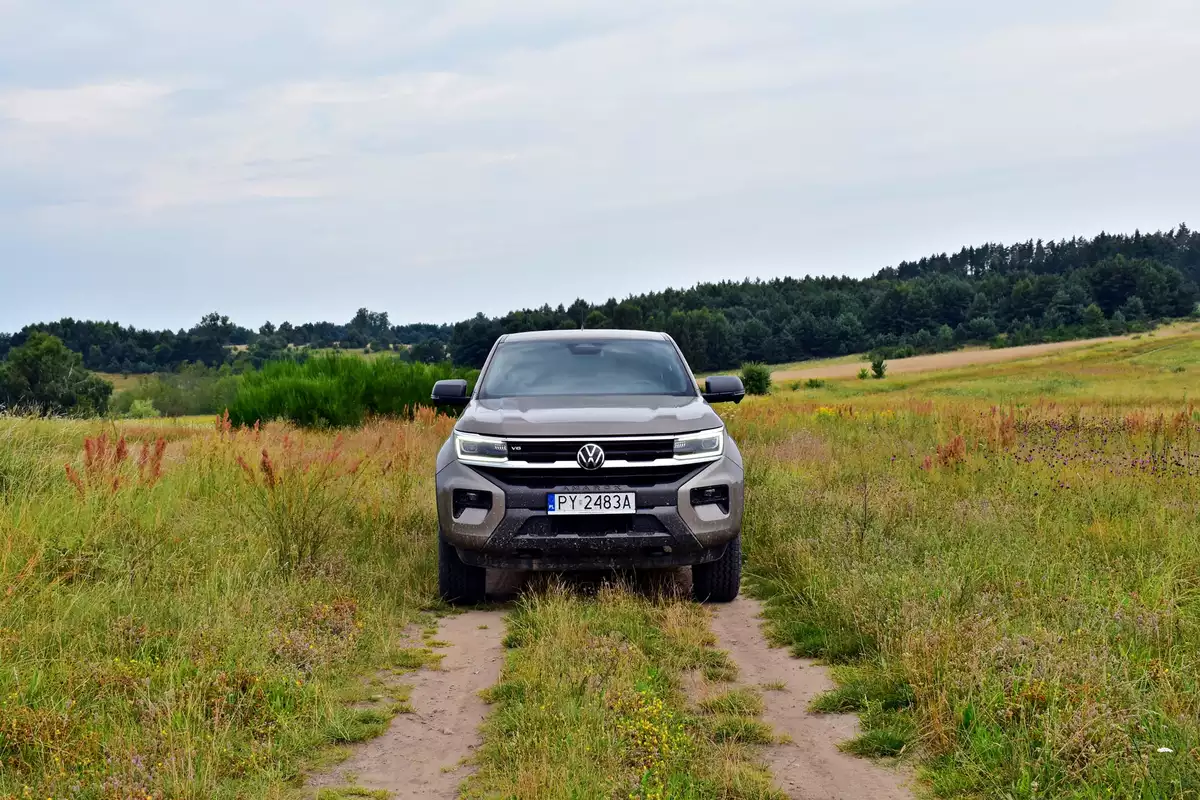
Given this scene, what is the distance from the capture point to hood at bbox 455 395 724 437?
6.18 meters

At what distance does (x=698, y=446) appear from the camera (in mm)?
6301

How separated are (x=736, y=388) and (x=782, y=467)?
16.5 feet

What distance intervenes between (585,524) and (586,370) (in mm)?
1833

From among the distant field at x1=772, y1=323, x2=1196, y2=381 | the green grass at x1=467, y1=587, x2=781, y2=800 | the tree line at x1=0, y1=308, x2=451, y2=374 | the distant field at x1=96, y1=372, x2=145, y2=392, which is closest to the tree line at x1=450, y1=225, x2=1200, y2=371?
the distant field at x1=772, y1=323, x2=1196, y2=381

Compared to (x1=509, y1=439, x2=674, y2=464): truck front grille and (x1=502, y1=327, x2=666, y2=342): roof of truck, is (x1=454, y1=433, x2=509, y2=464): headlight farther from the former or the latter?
(x1=502, y1=327, x2=666, y2=342): roof of truck

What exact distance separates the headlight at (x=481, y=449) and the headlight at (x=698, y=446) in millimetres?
1160

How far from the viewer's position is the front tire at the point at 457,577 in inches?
262

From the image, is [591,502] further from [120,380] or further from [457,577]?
[120,380]

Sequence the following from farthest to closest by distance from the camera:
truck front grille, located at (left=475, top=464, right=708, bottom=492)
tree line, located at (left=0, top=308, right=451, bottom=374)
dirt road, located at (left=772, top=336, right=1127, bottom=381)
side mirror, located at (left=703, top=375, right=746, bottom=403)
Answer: tree line, located at (left=0, top=308, right=451, bottom=374)
dirt road, located at (left=772, top=336, right=1127, bottom=381)
side mirror, located at (left=703, top=375, right=746, bottom=403)
truck front grille, located at (left=475, top=464, right=708, bottom=492)

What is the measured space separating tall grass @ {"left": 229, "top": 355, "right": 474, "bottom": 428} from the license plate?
13793mm

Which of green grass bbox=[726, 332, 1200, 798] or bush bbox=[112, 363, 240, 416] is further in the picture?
bush bbox=[112, 363, 240, 416]

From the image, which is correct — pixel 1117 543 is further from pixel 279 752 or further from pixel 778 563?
pixel 279 752

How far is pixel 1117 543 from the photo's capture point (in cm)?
693

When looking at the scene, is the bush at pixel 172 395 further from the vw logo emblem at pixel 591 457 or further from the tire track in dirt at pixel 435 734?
the tire track in dirt at pixel 435 734
